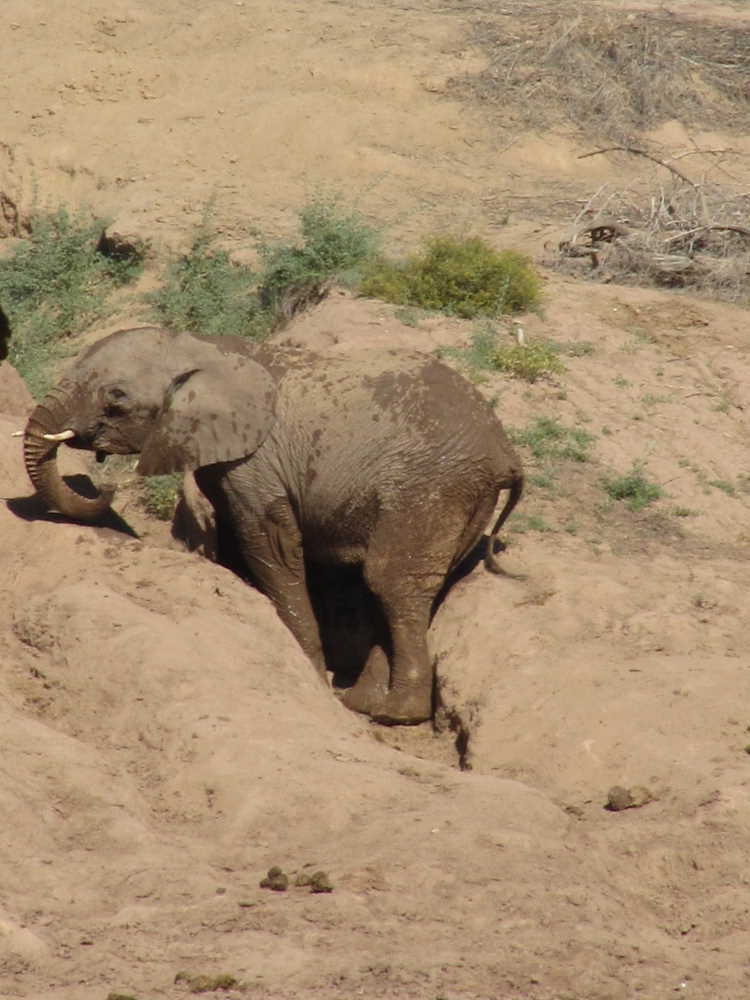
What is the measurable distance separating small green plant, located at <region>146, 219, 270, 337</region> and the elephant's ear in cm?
414

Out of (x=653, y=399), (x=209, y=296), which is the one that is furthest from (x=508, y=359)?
(x=209, y=296)

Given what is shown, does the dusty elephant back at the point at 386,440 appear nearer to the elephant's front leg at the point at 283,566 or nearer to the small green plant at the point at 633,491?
the elephant's front leg at the point at 283,566

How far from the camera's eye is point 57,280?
606 inches

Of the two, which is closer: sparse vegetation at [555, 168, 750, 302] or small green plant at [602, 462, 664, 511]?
small green plant at [602, 462, 664, 511]

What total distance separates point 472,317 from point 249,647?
5.18m

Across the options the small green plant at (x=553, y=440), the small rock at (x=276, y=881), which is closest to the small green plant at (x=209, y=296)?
the small green plant at (x=553, y=440)

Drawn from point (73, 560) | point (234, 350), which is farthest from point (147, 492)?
point (73, 560)

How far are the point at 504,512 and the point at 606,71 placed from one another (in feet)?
37.3

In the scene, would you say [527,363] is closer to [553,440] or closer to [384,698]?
[553,440]

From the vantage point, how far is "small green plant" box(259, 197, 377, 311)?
13656 millimetres

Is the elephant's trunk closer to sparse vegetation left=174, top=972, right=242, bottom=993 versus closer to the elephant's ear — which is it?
the elephant's ear

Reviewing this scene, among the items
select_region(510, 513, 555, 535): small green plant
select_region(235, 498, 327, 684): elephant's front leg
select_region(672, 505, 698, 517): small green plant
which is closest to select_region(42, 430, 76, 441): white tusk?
select_region(235, 498, 327, 684): elephant's front leg

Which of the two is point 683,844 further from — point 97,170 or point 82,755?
point 97,170

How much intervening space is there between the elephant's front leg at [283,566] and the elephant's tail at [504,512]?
1.06 meters
